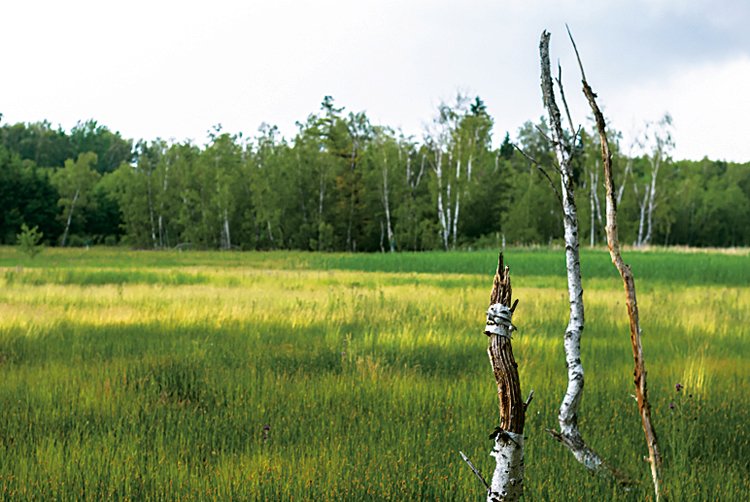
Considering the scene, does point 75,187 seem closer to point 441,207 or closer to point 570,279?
point 441,207

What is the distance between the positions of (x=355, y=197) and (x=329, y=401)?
Answer: 57.2 meters

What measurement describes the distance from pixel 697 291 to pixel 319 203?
4888 centimetres

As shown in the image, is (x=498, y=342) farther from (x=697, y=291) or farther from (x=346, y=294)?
(x=697, y=291)

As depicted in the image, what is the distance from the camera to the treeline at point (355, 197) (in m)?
62.6

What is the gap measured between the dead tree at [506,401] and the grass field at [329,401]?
173 cm

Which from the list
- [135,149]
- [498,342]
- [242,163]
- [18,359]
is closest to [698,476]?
[498,342]

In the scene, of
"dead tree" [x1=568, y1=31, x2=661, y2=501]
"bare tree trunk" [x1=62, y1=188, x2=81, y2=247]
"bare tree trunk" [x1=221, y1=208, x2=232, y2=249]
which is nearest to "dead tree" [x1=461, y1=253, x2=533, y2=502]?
"dead tree" [x1=568, y1=31, x2=661, y2=501]

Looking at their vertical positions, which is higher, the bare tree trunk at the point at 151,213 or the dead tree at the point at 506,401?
the bare tree trunk at the point at 151,213

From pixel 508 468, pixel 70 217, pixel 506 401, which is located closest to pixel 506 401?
pixel 506 401

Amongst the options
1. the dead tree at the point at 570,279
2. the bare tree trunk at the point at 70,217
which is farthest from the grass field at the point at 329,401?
→ the bare tree trunk at the point at 70,217

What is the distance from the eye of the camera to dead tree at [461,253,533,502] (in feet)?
8.00

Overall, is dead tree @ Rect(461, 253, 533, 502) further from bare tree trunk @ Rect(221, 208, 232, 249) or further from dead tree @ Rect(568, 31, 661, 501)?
bare tree trunk @ Rect(221, 208, 232, 249)

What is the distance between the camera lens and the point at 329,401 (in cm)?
649

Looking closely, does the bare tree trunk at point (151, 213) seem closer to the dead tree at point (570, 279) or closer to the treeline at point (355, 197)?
the treeline at point (355, 197)
